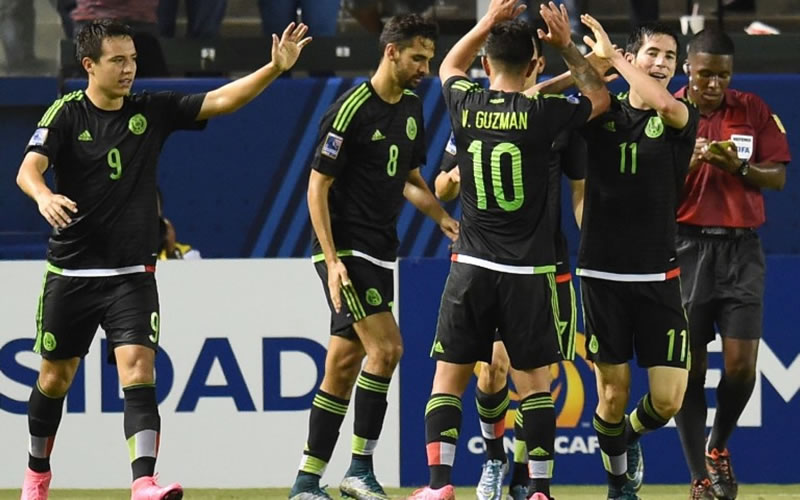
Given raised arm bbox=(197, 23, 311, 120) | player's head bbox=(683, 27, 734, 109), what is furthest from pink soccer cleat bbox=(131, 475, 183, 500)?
player's head bbox=(683, 27, 734, 109)

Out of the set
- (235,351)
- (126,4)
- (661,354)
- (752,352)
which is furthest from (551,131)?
(126,4)

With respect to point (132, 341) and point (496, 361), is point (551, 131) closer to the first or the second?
point (496, 361)

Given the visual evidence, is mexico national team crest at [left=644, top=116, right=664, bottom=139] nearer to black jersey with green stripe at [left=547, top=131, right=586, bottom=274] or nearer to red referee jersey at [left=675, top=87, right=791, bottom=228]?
black jersey with green stripe at [left=547, top=131, right=586, bottom=274]

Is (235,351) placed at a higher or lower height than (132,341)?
lower

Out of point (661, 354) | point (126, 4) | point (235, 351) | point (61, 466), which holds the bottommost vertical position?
point (61, 466)

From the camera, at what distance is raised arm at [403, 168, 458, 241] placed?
768 centimetres

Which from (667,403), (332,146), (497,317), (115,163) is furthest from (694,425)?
(115,163)

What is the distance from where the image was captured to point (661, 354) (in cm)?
718

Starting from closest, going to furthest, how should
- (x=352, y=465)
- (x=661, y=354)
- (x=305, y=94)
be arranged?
(x=661, y=354) < (x=352, y=465) < (x=305, y=94)

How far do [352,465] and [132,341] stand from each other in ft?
4.25

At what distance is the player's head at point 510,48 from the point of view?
6.68m

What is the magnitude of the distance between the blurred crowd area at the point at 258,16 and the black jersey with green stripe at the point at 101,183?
3.45 m

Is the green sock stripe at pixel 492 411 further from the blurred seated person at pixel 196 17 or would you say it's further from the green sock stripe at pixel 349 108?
the blurred seated person at pixel 196 17

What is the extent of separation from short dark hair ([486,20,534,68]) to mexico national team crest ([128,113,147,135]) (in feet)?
5.04
